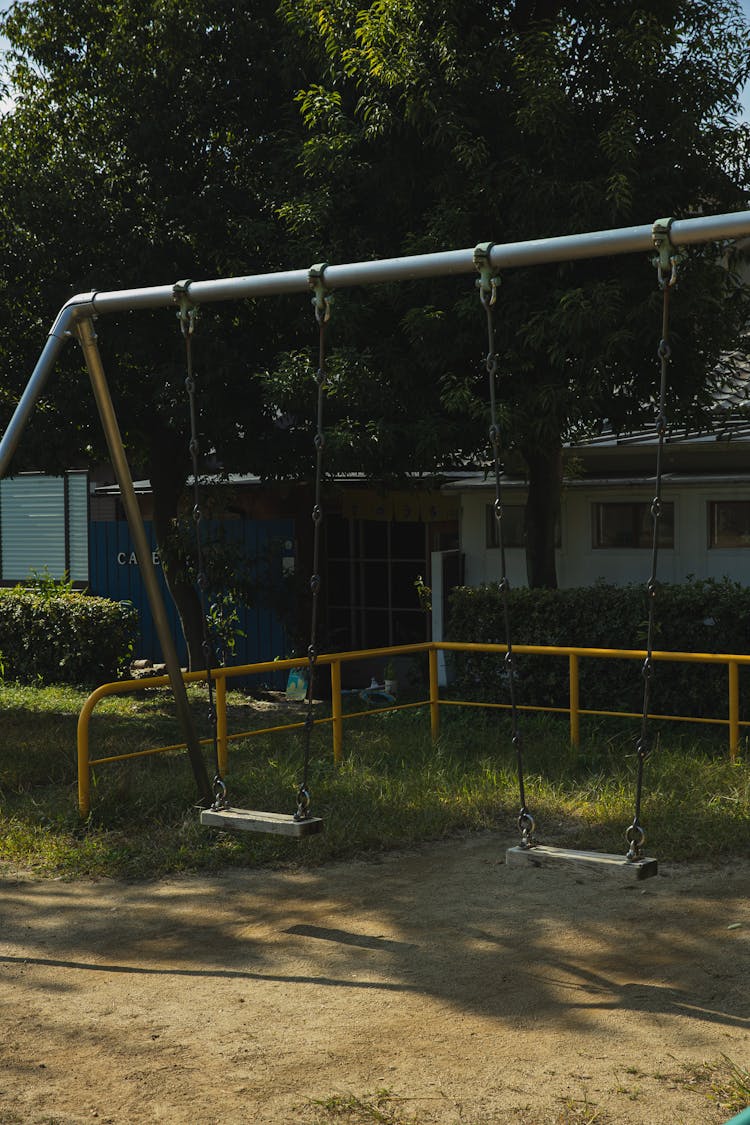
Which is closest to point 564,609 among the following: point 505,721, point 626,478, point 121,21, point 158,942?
point 505,721

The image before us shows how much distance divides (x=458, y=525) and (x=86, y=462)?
15.4ft

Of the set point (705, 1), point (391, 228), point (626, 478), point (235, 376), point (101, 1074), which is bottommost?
point (101, 1074)

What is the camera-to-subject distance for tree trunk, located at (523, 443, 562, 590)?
1331cm

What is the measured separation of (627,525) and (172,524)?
5.51 metres

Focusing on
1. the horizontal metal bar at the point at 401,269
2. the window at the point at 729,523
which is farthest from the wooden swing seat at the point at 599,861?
the window at the point at 729,523

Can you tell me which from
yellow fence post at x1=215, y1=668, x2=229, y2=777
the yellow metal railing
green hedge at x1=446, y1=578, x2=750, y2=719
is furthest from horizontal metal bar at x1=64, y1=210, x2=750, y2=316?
green hedge at x1=446, y1=578, x2=750, y2=719

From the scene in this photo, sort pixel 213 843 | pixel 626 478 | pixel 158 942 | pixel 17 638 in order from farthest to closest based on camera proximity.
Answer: pixel 17 638
pixel 626 478
pixel 213 843
pixel 158 942

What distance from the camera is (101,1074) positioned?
4.70 metres

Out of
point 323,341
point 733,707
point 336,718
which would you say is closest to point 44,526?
point 336,718

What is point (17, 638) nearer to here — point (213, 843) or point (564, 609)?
point (564, 609)

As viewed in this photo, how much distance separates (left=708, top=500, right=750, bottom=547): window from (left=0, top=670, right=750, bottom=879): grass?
3455 mm

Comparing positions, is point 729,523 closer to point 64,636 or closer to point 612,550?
point 612,550

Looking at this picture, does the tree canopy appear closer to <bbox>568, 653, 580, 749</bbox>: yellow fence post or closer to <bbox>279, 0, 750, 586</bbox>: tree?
<bbox>279, 0, 750, 586</bbox>: tree

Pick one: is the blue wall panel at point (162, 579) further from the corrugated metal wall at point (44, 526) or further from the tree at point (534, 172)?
the tree at point (534, 172)
